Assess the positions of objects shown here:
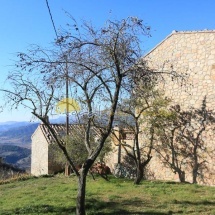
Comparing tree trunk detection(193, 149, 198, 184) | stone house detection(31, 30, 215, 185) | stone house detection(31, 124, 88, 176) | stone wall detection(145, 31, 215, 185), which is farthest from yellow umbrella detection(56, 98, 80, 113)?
stone house detection(31, 124, 88, 176)

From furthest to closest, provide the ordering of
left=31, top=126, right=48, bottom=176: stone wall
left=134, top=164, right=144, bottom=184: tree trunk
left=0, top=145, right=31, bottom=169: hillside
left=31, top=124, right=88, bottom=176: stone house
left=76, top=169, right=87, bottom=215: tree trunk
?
left=0, top=145, right=31, bottom=169: hillside, left=31, top=126, right=48, bottom=176: stone wall, left=31, top=124, right=88, bottom=176: stone house, left=134, top=164, right=144, bottom=184: tree trunk, left=76, top=169, right=87, bottom=215: tree trunk

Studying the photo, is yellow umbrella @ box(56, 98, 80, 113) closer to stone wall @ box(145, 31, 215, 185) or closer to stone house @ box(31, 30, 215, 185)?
stone house @ box(31, 30, 215, 185)

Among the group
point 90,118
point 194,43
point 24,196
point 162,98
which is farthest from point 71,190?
point 194,43

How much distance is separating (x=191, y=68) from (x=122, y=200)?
603 cm

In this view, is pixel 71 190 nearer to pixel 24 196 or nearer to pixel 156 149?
pixel 24 196

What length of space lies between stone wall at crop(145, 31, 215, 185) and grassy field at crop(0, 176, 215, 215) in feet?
5.46

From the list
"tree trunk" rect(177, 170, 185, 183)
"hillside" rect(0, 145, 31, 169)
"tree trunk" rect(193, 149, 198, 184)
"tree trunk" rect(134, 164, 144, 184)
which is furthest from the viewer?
"hillside" rect(0, 145, 31, 169)

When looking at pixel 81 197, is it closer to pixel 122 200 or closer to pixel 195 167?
pixel 122 200

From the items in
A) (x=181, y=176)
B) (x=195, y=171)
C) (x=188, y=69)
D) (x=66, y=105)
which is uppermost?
(x=188, y=69)

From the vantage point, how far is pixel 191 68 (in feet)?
45.9

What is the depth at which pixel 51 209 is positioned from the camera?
9.76 meters

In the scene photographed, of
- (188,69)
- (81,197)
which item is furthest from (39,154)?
(81,197)

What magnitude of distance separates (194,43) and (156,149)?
4645mm

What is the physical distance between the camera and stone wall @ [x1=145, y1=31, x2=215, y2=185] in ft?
44.1
